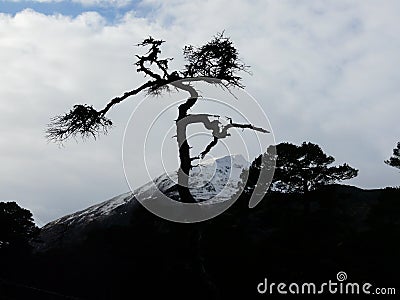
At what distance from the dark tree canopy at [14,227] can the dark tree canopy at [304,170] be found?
13610mm

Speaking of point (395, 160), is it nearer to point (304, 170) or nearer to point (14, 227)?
point (304, 170)

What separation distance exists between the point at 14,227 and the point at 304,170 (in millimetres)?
15731

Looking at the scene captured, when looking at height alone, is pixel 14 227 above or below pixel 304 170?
below

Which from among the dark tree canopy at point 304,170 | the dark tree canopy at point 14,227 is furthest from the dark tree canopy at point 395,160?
the dark tree canopy at point 14,227

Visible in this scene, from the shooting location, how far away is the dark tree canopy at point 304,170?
28.8 m

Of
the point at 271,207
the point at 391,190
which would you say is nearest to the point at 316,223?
the point at 271,207

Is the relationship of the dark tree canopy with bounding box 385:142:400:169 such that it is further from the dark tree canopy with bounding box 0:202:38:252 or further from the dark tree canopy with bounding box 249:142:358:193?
the dark tree canopy with bounding box 0:202:38:252

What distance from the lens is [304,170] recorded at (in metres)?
29.1

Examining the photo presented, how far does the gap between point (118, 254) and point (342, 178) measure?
40.6 ft

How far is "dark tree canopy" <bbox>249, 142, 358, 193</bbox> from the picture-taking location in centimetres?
2883

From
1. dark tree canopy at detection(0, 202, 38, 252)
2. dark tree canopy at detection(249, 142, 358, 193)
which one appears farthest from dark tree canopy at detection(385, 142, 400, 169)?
dark tree canopy at detection(0, 202, 38, 252)

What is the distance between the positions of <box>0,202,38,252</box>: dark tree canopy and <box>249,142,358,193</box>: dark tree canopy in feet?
44.7

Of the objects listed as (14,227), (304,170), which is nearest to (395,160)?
(304,170)

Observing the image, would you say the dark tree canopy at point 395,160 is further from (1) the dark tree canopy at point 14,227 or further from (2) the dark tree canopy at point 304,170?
(1) the dark tree canopy at point 14,227
